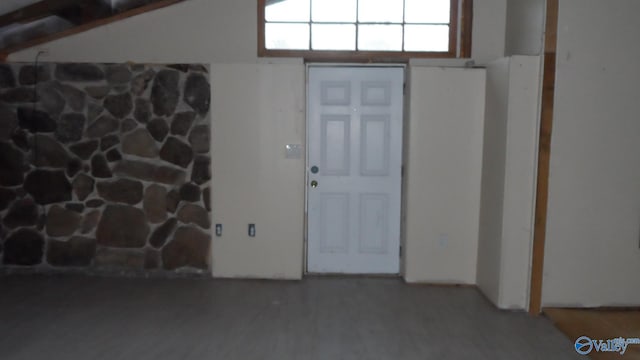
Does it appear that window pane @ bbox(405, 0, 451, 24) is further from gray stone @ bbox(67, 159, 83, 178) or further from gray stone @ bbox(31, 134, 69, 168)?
gray stone @ bbox(31, 134, 69, 168)

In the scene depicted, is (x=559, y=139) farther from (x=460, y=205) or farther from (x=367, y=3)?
(x=367, y=3)

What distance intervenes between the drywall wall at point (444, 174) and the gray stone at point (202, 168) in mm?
1772

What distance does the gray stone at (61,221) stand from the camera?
4855mm

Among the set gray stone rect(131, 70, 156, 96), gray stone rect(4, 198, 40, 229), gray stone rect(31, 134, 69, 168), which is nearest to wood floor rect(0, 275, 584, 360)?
gray stone rect(4, 198, 40, 229)

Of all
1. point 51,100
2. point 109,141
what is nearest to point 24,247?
point 109,141

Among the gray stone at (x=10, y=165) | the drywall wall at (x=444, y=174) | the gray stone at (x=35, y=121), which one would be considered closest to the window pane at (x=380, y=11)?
the drywall wall at (x=444, y=174)

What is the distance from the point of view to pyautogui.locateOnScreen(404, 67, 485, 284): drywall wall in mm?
A: 4621

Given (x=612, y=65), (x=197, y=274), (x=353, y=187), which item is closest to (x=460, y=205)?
(x=353, y=187)

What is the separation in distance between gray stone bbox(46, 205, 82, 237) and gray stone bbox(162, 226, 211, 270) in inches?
33.7

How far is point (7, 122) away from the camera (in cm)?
481

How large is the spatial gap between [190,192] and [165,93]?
35.6 inches

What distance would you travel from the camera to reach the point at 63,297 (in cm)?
428

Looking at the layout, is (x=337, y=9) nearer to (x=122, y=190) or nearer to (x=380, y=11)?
(x=380, y=11)

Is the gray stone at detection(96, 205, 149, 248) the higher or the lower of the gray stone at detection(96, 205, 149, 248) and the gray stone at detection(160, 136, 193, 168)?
the lower
